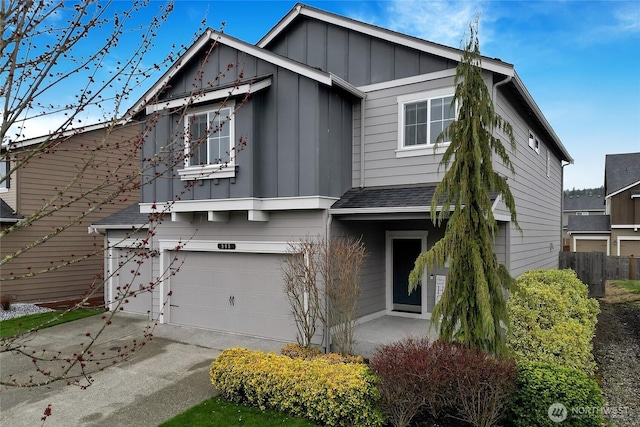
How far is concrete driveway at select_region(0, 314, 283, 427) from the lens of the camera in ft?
19.6

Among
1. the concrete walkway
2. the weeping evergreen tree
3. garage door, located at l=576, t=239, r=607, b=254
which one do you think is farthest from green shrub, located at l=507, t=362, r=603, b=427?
garage door, located at l=576, t=239, r=607, b=254

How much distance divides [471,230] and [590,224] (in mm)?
31659

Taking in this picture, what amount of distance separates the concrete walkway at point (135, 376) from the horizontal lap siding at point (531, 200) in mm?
3682

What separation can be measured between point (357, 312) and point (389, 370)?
405cm

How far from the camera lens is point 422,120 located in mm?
9195

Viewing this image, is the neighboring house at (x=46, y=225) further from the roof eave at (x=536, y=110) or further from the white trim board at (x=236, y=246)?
the roof eave at (x=536, y=110)

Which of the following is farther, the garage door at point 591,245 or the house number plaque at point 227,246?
the garage door at point 591,245

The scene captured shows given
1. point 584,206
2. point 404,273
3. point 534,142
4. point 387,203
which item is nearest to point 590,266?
point 534,142

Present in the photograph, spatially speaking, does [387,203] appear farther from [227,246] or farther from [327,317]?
[227,246]

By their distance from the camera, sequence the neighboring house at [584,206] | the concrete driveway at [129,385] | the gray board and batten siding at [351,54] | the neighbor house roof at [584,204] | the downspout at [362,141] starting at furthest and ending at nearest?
the neighbor house roof at [584,204] < the neighboring house at [584,206] < the downspout at [362,141] < the gray board and batten siding at [351,54] < the concrete driveway at [129,385]

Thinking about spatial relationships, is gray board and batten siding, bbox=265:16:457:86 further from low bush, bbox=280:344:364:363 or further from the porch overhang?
low bush, bbox=280:344:364:363

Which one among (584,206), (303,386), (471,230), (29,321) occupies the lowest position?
(29,321)

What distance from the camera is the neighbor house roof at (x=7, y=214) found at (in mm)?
13248

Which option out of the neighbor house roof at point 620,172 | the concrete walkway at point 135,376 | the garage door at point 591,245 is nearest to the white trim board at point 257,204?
the concrete walkway at point 135,376
